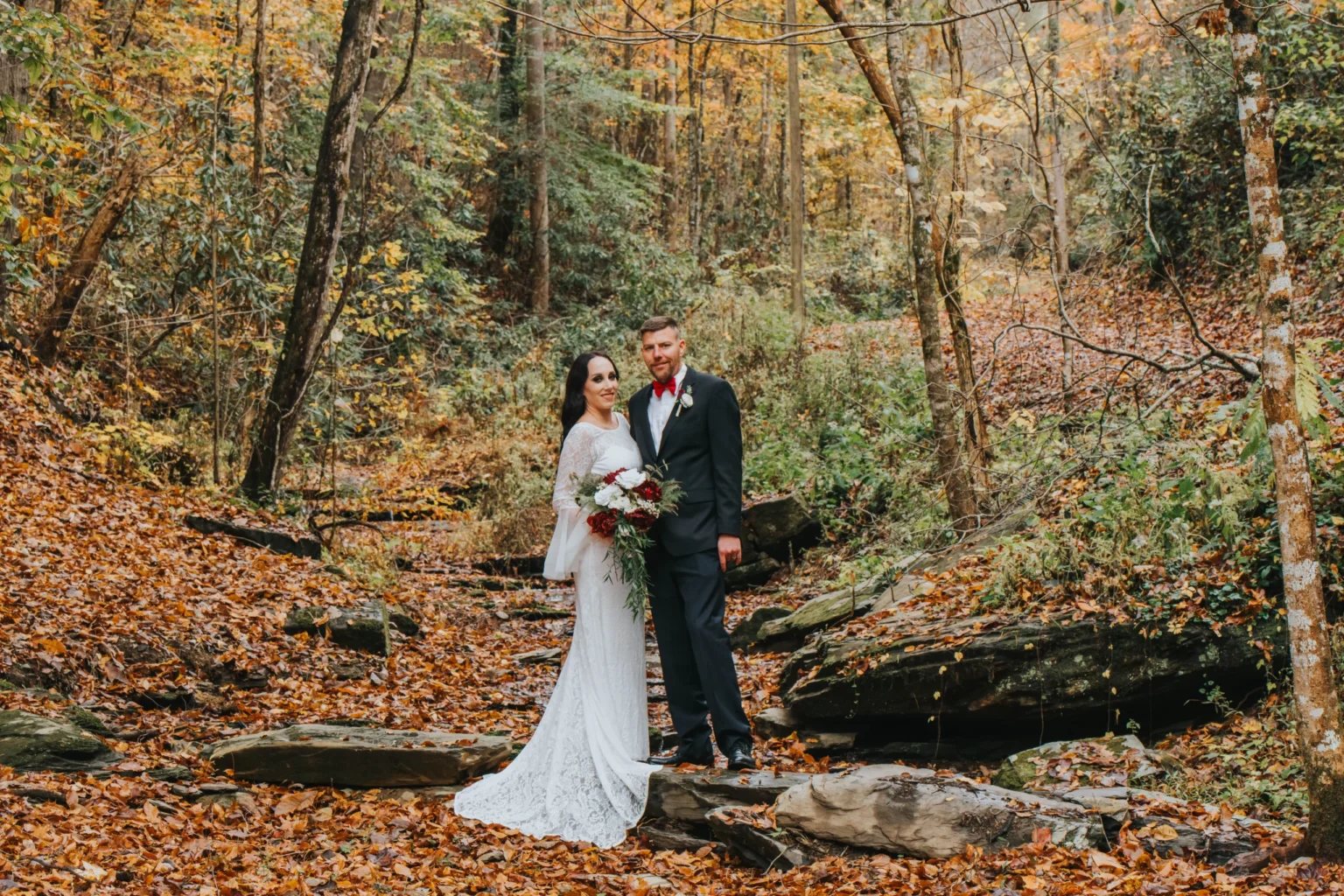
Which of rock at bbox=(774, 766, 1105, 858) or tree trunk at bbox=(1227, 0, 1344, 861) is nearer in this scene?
tree trunk at bbox=(1227, 0, 1344, 861)

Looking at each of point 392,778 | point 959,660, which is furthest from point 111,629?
point 959,660

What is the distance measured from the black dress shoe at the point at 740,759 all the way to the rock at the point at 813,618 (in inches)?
122

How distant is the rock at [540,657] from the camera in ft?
30.9

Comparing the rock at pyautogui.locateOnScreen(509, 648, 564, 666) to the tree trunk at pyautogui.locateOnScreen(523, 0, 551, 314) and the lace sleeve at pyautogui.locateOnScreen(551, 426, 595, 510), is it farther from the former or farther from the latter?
the tree trunk at pyautogui.locateOnScreen(523, 0, 551, 314)

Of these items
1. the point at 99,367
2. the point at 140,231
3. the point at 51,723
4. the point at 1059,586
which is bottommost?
the point at 51,723

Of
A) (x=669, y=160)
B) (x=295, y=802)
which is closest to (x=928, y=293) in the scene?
(x=295, y=802)

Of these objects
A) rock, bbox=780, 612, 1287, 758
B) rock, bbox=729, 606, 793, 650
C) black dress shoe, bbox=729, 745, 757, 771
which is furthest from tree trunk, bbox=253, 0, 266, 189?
black dress shoe, bbox=729, 745, 757, 771

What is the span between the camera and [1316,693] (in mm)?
4188

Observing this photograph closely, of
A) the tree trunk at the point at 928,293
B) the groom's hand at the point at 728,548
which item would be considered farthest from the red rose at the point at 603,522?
A: the tree trunk at the point at 928,293

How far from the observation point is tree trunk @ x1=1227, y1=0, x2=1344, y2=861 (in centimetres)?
418

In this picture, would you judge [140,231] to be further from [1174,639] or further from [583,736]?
[1174,639]

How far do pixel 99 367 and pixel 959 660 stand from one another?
12.7 metres

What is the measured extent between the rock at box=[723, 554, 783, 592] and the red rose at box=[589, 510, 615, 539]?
634 cm

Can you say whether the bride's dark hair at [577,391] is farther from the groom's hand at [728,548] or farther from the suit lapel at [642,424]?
the groom's hand at [728,548]
